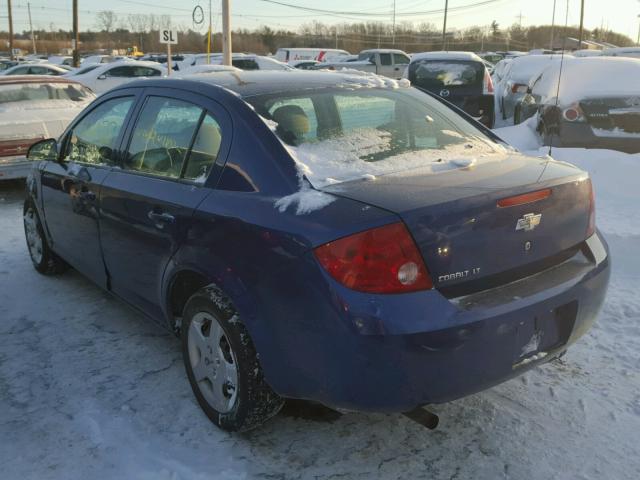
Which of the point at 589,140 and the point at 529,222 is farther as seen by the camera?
the point at 589,140

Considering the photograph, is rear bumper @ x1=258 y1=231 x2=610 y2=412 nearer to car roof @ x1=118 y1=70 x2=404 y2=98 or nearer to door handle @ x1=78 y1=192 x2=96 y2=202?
car roof @ x1=118 y1=70 x2=404 y2=98

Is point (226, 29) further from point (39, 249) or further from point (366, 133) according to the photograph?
point (366, 133)

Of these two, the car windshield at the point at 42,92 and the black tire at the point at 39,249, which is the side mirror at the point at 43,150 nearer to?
the black tire at the point at 39,249

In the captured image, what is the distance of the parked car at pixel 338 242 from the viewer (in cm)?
221

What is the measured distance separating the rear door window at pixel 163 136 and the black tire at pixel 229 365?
705 millimetres

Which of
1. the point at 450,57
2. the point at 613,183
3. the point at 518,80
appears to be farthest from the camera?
the point at 450,57

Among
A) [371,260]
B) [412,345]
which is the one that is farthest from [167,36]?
[412,345]

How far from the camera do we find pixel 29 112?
8062 mm

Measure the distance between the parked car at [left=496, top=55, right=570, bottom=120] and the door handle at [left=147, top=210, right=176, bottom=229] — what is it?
27.8 feet

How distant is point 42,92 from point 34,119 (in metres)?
1.32

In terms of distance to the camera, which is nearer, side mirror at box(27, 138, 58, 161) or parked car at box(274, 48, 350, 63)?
side mirror at box(27, 138, 58, 161)

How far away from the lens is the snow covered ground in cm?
258

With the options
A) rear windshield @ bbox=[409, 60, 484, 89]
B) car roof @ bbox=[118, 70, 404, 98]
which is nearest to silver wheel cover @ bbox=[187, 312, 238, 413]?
car roof @ bbox=[118, 70, 404, 98]

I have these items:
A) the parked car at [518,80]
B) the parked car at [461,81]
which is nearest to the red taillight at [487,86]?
the parked car at [461,81]
